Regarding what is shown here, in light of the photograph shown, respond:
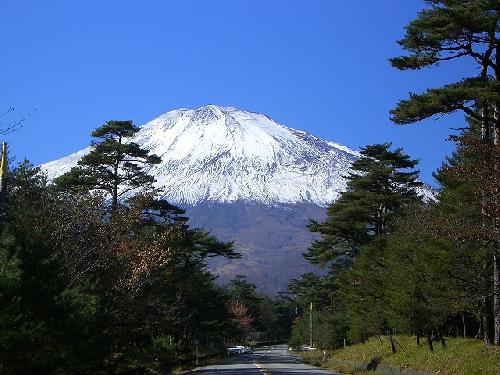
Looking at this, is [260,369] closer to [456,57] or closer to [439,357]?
[439,357]

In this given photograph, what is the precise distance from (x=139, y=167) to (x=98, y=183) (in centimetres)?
226

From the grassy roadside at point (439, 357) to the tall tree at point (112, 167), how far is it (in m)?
14.5

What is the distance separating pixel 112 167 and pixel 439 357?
751 inches

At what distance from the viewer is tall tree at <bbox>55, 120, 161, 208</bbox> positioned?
33.3m

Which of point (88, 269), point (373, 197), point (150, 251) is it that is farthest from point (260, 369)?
point (88, 269)

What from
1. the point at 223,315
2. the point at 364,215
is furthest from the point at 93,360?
the point at 223,315

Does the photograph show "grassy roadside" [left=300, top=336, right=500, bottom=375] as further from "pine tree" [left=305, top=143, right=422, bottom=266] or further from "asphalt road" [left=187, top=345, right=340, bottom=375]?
"pine tree" [left=305, top=143, right=422, bottom=266]

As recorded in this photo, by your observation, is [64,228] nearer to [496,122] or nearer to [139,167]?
[496,122]

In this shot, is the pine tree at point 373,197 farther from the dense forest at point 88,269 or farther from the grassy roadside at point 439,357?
the dense forest at point 88,269

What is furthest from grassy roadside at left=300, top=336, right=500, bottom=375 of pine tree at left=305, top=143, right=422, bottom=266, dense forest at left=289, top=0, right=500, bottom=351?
pine tree at left=305, top=143, right=422, bottom=266

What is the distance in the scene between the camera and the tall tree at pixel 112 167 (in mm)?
33281

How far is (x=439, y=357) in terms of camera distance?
2347 cm

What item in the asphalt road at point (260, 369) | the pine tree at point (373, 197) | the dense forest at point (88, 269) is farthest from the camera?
the pine tree at point (373, 197)

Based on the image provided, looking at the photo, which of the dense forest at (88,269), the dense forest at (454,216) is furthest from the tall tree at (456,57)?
the dense forest at (88,269)
